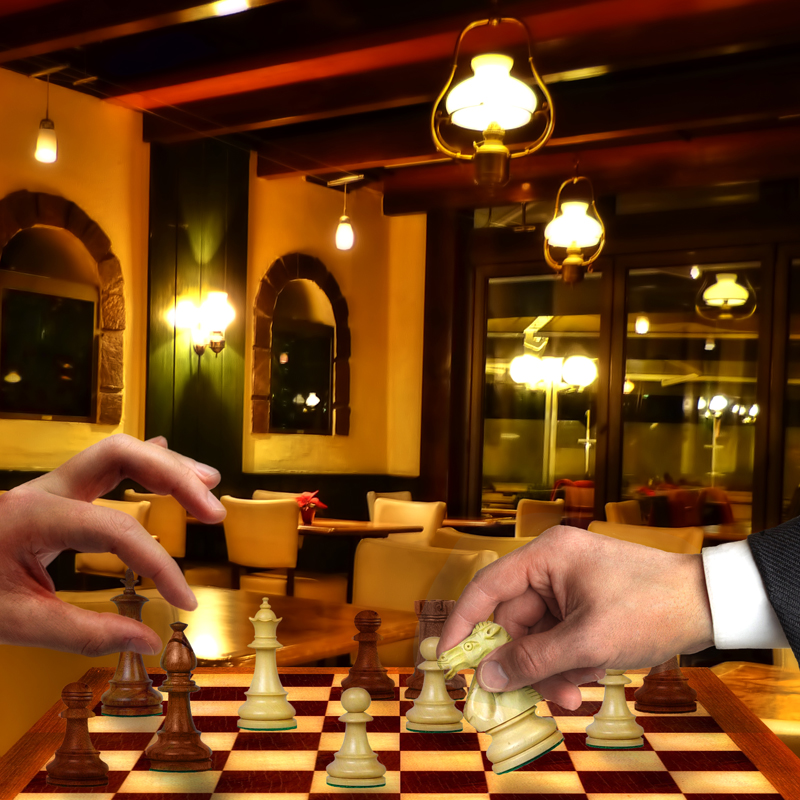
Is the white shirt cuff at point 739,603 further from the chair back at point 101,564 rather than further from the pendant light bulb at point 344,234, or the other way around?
the pendant light bulb at point 344,234

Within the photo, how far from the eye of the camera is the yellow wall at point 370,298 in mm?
3633

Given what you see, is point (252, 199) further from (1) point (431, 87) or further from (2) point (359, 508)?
(2) point (359, 508)

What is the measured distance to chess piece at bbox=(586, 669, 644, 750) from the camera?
1349mm

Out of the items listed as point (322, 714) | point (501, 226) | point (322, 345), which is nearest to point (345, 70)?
point (501, 226)

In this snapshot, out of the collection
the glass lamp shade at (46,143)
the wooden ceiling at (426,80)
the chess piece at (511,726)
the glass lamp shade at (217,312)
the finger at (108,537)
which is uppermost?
the wooden ceiling at (426,80)

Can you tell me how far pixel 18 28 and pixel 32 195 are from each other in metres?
0.69

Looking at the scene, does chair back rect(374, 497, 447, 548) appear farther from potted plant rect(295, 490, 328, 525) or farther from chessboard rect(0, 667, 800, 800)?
chessboard rect(0, 667, 800, 800)

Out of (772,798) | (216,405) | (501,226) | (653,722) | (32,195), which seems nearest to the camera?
(772,798)

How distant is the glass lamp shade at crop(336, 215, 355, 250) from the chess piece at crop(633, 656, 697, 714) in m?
2.52

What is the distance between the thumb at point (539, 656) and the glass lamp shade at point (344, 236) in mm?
3076

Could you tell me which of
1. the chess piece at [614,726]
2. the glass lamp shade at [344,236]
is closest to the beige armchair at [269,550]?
the glass lamp shade at [344,236]

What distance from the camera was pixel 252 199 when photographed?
3.59m

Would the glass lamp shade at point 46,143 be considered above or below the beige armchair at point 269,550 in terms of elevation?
above

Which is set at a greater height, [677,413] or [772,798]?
[677,413]
